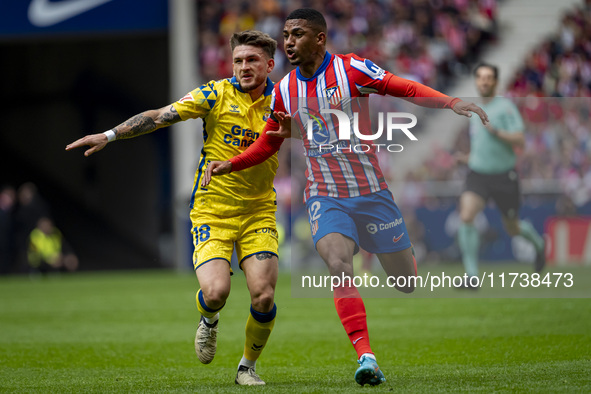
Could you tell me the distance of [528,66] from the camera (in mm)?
21938

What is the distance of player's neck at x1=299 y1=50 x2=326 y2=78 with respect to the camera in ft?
18.7

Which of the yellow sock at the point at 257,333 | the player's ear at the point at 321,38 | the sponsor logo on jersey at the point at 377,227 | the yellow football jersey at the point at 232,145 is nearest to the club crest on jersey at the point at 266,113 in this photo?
the yellow football jersey at the point at 232,145

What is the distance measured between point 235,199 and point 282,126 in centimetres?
67

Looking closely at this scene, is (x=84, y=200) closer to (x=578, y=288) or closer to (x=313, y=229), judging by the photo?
(x=578, y=288)

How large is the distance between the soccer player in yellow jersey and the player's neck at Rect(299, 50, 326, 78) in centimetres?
37

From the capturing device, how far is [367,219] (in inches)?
228

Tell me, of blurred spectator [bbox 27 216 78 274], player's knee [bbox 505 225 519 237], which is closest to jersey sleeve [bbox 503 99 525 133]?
player's knee [bbox 505 225 519 237]

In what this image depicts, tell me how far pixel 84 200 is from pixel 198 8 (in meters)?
7.89

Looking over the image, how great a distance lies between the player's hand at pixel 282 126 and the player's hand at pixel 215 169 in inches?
13.4

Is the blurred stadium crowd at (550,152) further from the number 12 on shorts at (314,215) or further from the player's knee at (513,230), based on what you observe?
the number 12 on shorts at (314,215)

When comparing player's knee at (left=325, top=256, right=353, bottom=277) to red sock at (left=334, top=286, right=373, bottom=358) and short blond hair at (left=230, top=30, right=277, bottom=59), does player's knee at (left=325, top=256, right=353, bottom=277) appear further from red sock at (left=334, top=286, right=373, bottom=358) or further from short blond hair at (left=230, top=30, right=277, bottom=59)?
short blond hair at (left=230, top=30, right=277, bottom=59)

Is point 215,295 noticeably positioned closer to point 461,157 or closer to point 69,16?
point 461,157

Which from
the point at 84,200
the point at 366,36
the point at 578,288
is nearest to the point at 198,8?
the point at 366,36

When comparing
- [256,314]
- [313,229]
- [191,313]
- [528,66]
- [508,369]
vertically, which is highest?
[528,66]
